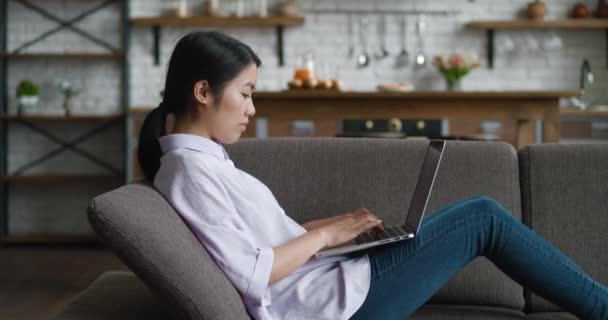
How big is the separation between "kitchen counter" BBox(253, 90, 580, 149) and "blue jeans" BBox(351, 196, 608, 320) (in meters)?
2.45

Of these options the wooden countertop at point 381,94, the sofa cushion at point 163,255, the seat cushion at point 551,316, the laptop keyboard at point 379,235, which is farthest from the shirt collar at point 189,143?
the wooden countertop at point 381,94

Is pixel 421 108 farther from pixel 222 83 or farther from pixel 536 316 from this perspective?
pixel 222 83

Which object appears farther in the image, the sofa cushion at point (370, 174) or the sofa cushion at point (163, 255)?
the sofa cushion at point (370, 174)

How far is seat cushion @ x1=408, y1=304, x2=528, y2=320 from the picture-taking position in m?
1.75

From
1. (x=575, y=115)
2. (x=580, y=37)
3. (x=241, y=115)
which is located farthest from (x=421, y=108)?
(x=241, y=115)

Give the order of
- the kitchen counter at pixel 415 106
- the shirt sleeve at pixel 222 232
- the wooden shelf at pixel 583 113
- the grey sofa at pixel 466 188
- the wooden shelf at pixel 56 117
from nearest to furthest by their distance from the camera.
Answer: the shirt sleeve at pixel 222 232
the grey sofa at pixel 466 188
the kitchen counter at pixel 415 106
the wooden shelf at pixel 583 113
the wooden shelf at pixel 56 117

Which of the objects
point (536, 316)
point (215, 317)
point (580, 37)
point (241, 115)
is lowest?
point (536, 316)

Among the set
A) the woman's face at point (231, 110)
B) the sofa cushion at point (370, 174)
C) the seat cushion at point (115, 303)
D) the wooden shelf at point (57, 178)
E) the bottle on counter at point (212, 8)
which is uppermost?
the bottle on counter at point (212, 8)

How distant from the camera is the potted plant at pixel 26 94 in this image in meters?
5.22

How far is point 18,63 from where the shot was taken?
5453 mm

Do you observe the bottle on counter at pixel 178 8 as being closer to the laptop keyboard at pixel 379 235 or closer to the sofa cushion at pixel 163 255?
the laptop keyboard at pixel 379 235

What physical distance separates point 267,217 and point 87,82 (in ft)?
13.9

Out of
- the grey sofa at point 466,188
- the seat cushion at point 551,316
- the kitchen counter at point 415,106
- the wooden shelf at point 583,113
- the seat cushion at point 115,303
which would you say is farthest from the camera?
the wooden shelf at point 583,113

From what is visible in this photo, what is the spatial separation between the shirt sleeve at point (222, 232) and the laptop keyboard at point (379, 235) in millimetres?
278
